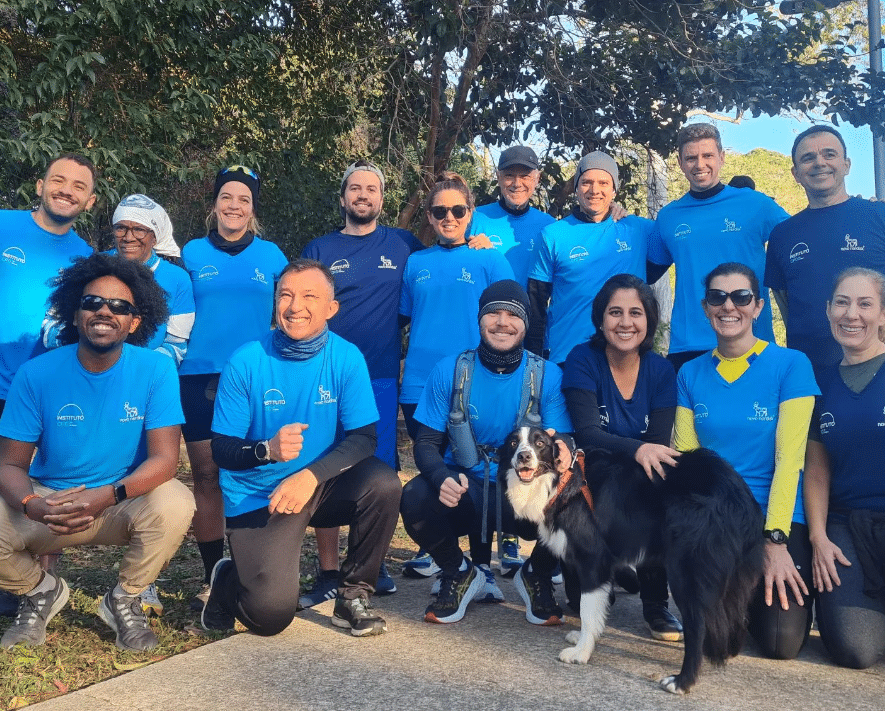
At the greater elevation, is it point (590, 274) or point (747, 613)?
point (590, 274)

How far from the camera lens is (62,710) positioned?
314 centimetres

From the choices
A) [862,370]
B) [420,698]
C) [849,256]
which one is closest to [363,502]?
[420,698]

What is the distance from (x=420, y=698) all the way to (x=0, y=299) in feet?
9.89

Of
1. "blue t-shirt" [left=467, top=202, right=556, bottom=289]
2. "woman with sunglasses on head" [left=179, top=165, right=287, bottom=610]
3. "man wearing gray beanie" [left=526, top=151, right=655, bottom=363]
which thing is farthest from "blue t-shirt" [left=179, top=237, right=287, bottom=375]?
"man wearing gray beanie" [left=526, top=151, right=655, bottom=363]

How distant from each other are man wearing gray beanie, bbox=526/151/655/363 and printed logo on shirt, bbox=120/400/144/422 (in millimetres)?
2396

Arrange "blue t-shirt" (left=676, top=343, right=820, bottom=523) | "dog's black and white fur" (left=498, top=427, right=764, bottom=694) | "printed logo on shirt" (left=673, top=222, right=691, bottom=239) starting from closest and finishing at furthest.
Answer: "dog's black and white fur" (left=498, top=427, right=764, bottom=694), "blue t-shirt" (left=676, top=343, right=820, bottom=523), "printed logo on shirt" (left=673, top=222, right=691, bottom=239)

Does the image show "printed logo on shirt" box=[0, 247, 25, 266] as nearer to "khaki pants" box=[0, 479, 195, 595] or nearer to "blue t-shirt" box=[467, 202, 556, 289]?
"khaki pants" box=[0, 479, 195, 595]

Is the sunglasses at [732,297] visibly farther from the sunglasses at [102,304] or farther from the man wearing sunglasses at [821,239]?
the sunglasses at [102,304]

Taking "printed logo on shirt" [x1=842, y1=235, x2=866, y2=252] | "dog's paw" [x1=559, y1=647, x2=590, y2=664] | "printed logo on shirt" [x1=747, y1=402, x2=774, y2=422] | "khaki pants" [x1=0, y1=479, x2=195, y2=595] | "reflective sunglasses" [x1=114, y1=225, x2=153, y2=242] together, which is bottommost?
"dog's paw" [x1=559, y1=647, x2=590, y2=664]

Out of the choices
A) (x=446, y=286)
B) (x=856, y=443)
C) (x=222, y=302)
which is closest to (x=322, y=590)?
(x=222, y=302)

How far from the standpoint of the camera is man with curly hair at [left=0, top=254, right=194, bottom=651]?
12.6ft

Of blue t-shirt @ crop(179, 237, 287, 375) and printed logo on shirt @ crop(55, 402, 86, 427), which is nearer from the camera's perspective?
printed logo on shirt @ crop(55, 402, 86, 427)

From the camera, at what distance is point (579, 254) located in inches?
205

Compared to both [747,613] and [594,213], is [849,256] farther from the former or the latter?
[747,613]
